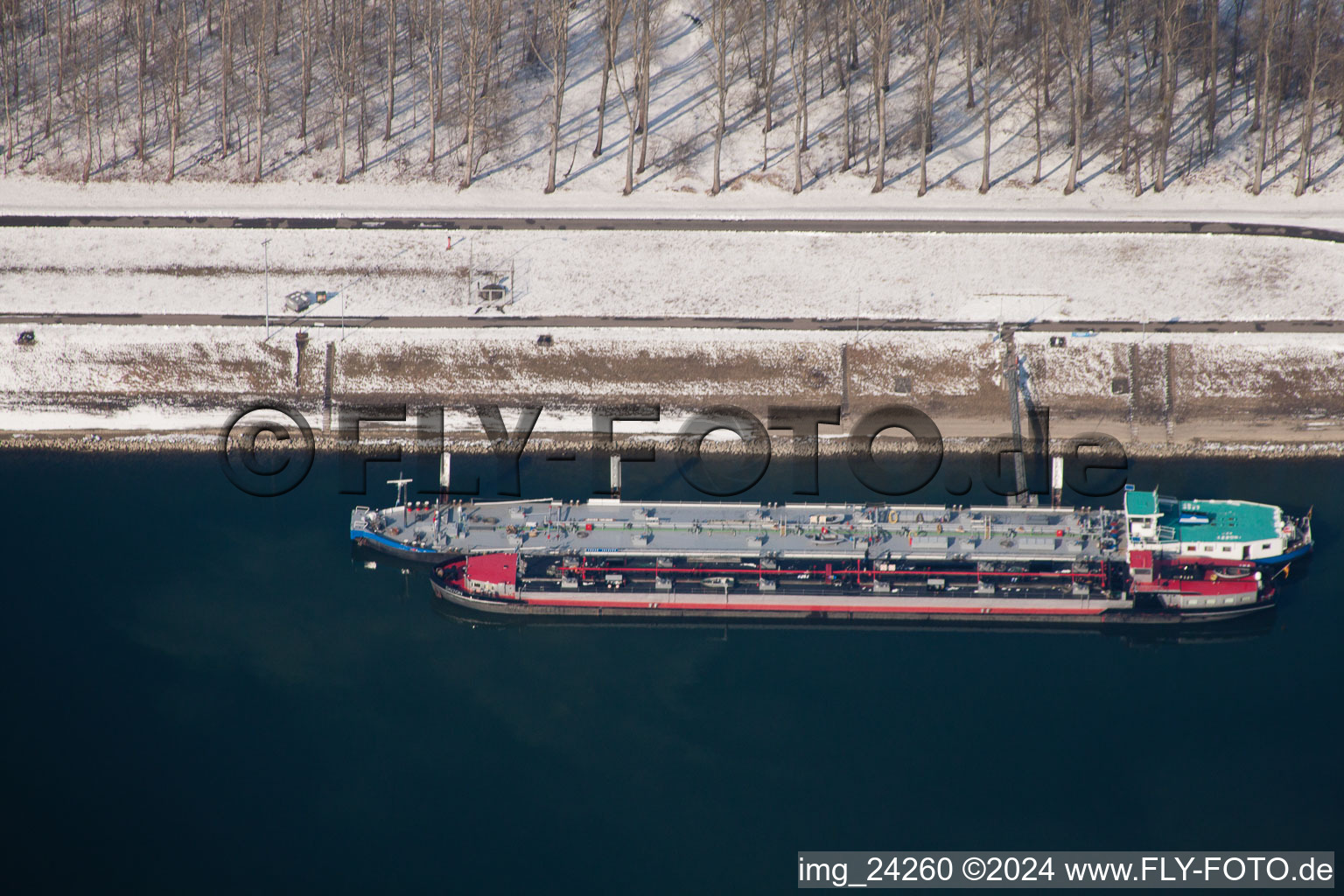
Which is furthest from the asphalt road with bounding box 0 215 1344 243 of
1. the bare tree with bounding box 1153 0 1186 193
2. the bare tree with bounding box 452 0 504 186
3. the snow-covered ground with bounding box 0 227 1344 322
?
the bare tree with bounding box 452 0 504 186

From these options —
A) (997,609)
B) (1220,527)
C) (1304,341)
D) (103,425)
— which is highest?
(1304,341)

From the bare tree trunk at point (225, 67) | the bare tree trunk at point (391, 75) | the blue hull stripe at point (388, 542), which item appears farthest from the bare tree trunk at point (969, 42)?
the bare tree trunk at point (225, 67)

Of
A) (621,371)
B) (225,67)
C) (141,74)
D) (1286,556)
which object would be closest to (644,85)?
(621,371)

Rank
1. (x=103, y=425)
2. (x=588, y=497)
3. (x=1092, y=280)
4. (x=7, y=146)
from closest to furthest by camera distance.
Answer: (x=588, y=497) < (x=103, y=425) < (x=1092, y=280) < (x=7, y=146)

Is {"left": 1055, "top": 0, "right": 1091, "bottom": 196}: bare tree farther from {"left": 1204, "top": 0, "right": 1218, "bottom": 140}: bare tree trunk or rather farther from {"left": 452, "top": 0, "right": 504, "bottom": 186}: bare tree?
{"left": 452, "top": 0, "right": 504, "bottom": 186}: bare tree

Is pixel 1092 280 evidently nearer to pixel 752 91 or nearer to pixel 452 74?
pixel 752 91

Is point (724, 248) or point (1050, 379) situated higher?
point (724, 248)

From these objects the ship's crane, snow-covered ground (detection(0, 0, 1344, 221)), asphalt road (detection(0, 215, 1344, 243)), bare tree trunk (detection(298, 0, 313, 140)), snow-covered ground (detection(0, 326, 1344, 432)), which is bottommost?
the ship's crane

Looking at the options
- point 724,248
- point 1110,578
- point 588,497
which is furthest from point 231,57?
point 1110,578
